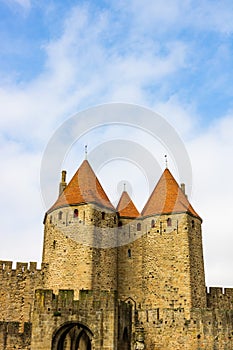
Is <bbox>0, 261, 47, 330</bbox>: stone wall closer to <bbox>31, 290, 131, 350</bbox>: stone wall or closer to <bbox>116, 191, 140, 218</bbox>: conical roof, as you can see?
<bbox>116, 191, 140, 218</bbox>: conical roof

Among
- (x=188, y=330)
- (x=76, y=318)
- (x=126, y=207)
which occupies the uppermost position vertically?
(x=126, y=207)

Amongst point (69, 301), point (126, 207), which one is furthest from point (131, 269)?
point (69, 301)

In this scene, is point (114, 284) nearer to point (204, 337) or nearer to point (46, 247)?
point (46, 247)

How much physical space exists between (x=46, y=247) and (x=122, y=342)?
39.0ft

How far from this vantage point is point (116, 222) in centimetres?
3531

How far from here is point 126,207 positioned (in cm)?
3847

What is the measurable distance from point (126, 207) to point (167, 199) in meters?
4.44

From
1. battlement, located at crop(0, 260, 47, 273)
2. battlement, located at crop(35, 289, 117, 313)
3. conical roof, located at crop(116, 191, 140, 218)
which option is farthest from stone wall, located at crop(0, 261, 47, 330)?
battlement, located at crop(35, 289, 117, 313)

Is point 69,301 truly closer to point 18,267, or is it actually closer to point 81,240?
point 81,240

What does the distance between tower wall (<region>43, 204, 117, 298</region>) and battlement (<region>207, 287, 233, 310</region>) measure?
7.44 metres

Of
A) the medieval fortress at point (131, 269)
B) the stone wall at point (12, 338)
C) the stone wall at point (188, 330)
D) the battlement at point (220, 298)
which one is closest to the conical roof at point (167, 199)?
the medieval fortress at point (131, 269)

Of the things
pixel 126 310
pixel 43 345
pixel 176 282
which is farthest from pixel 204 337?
pixel 43 345

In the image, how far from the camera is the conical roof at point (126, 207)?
123 feet

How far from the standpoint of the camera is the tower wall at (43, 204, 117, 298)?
3184 cm
